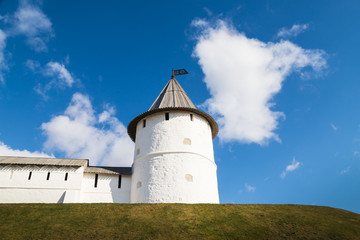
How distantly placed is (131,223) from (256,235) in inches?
223

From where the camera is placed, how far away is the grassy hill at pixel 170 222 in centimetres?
1220

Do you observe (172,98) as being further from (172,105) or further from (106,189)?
(106,189)

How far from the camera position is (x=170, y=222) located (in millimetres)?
13492

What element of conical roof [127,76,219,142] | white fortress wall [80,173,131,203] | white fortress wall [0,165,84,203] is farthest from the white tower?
white fortress wall [0,165,84,203]

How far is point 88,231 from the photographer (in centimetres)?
1220

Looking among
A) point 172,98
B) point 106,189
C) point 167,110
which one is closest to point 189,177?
point 167,110

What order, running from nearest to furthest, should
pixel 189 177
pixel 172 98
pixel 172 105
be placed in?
1. pixel 189 177
2. pixel 172 105
3. pixel 172 98

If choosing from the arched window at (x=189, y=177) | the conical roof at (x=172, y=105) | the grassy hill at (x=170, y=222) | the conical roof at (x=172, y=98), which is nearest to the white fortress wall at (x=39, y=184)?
the grassy hill at (x=170, y=222)

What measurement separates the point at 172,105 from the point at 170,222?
11533 millimetres

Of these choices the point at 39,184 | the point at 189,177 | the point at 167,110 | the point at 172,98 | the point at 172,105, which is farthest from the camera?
the point at 172,98

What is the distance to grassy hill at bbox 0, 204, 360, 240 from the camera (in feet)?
40.0

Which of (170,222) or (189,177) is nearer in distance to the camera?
(170,222)

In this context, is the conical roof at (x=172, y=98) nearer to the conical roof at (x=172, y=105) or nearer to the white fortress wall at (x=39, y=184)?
the conical roof at (x=172, y=105)

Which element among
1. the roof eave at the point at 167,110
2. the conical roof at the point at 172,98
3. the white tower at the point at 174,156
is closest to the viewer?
the white tower at the point at 174,156
